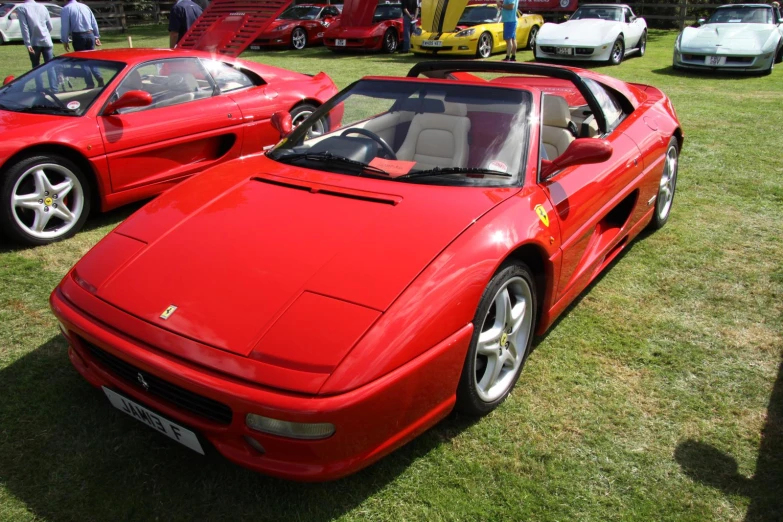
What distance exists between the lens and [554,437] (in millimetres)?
2359

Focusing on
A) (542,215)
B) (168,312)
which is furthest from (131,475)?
(542,215)

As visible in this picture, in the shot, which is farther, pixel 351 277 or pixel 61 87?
pixel 61 87

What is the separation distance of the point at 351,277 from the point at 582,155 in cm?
125

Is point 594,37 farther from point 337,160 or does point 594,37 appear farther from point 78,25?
point 337,160

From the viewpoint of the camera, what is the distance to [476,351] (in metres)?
2.24

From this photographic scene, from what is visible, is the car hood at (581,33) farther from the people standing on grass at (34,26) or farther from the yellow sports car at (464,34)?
the people standing on grass at (34,26)

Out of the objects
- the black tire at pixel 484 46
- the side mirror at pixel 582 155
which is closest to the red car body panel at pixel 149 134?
the side mirror at pixel 582 155

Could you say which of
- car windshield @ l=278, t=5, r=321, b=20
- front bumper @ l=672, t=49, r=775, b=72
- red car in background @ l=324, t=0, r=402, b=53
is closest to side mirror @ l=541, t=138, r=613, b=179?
front bumper @ l=672, t=49, r=775, b=72

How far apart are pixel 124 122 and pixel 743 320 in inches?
162

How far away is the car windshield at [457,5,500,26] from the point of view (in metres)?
13.4

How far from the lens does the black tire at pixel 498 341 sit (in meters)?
2.21

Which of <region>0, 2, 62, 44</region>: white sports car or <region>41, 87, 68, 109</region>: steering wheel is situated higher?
<region>0, 2, 62, 44</region>: white sports car

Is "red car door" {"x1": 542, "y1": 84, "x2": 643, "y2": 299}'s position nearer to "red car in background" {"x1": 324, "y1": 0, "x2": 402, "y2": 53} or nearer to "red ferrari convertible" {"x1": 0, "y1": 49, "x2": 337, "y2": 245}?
"red ferrari convertible" {"x1": 0, "y1": 49, "x2": 337, "y2": 245}

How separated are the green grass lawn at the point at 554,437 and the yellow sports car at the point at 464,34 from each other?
33.5 ft
